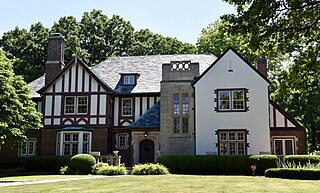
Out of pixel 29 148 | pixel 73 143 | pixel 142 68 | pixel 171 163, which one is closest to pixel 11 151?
pixel 29 148

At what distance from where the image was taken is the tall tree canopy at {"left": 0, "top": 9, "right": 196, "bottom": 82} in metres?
45.4

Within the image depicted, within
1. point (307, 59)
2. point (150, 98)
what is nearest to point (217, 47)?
point (150, 98)

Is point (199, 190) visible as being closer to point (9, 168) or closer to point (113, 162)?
point (113, 162)

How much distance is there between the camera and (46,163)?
2583 cm

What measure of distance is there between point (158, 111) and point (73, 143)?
254 inches

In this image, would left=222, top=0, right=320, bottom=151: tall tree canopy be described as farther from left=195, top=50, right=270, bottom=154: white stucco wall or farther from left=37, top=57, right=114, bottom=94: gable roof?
left=37, top=57, right=114, bottom=94: gable roof

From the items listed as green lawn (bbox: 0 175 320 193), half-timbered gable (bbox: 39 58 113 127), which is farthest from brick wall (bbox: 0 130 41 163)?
green lawn (bbox: 0 175 320 193)

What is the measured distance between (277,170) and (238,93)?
807 cm

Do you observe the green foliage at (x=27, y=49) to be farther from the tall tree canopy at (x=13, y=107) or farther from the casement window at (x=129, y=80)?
the tall tree canopy at (x=13, y=107)

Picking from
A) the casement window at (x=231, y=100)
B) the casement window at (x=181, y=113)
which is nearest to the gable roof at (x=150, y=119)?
the casement window at (x=181, y=113)

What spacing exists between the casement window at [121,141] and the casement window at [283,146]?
10.6 meters

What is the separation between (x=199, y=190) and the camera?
11.7 m

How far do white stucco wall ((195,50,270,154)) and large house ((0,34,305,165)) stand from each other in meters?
0.06

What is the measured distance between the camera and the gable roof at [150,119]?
2691cm
